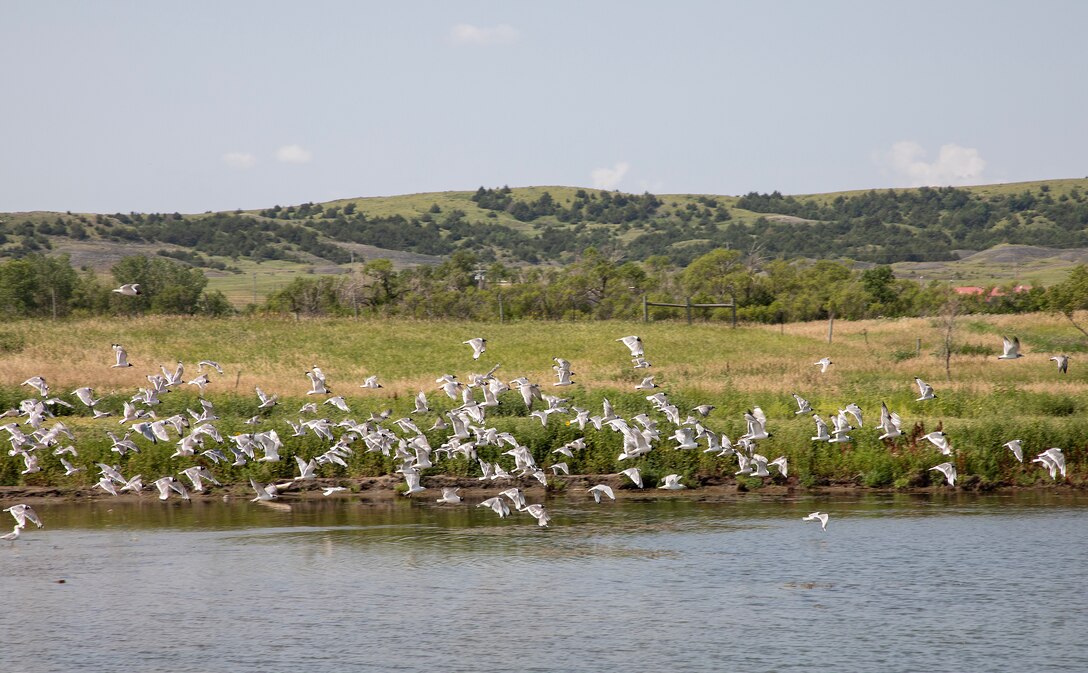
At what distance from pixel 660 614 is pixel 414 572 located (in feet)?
20.0

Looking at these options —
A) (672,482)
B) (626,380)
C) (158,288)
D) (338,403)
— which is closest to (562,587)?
(672,482)

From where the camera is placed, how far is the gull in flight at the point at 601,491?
33.2 m

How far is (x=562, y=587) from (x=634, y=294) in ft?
264

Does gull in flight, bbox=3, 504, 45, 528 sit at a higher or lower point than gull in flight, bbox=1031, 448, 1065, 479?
lower

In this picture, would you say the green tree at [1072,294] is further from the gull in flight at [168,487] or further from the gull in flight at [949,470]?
the gull in flight at [168,487]

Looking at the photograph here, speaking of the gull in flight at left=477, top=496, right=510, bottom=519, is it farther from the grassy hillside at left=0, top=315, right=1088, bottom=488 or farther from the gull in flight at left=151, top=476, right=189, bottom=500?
the gull in flight at left=151, top=476, right=189, bottom=500

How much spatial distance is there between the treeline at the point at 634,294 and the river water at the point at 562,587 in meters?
63.5

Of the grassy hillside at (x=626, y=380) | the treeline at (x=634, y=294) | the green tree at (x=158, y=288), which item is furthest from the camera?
the treeline at (x=634, y=294)

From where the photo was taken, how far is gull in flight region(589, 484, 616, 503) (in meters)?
33.2

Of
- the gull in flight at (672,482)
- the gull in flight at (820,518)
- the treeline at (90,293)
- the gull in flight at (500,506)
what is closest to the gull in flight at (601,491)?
the gull in flight at (672,482)

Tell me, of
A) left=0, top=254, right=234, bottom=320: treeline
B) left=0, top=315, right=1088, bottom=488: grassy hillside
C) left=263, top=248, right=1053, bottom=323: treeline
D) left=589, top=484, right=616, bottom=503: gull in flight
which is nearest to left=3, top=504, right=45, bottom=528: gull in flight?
→ left=0, top=315, right=1088, bottom=488: grassy hillside

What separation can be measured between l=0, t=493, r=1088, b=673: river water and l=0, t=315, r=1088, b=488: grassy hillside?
4.63 feet

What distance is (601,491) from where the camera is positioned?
34156 millimetres

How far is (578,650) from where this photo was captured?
22.4 meters
